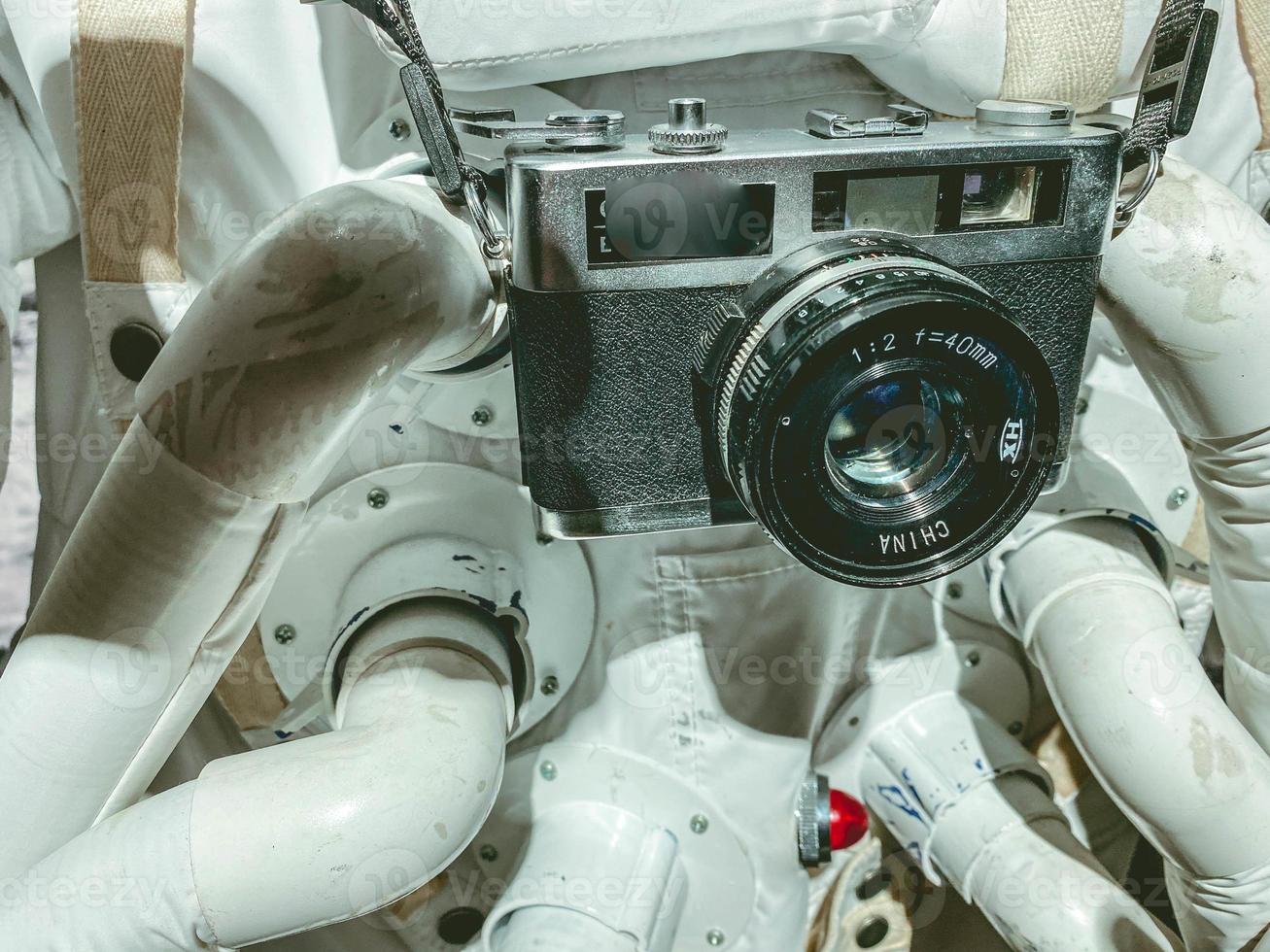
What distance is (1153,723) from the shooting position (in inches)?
16.3

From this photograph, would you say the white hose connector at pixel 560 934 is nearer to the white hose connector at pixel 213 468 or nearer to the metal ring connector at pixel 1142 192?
the white hose connector at pixel 213 468

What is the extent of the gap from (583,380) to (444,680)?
132mm

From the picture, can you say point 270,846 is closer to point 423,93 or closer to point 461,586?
point 461,586

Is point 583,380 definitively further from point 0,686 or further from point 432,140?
point 0,686

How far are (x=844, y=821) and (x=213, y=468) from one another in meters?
0.36

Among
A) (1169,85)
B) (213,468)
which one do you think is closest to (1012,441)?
(1169,85)

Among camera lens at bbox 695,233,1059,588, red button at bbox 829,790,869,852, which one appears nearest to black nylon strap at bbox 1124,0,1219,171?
camera lens at bbox 695,233,1059,588

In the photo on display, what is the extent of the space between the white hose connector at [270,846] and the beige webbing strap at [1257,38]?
44 centimetres

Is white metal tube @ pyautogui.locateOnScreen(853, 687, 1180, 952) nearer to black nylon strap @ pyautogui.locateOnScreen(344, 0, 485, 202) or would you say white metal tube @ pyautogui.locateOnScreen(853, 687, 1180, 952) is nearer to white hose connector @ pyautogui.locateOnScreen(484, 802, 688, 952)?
white hose connector @ pyautogui.locateOnScreen(484, 802, 688, 952)

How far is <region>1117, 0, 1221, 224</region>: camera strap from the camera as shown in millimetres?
353

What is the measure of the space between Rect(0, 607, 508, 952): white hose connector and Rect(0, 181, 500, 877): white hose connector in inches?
0.8

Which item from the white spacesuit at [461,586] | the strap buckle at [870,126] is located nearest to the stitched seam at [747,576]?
the white spacesuit at [461,586]

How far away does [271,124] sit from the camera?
1.36 feet

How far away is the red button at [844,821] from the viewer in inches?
20.2
